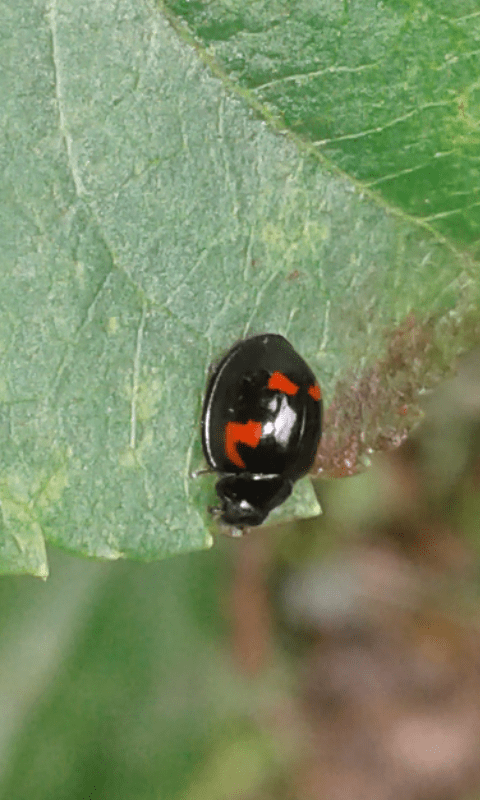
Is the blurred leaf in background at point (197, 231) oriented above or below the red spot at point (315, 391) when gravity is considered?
above

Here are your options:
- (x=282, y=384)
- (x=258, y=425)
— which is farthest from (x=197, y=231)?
(x=258, y=425)

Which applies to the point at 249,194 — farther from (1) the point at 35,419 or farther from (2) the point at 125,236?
(1) the point at 35,419

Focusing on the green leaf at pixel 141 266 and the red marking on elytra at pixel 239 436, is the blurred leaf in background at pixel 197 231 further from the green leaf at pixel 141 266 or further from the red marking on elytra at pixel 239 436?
the red marking on elytra at pixel 239 436

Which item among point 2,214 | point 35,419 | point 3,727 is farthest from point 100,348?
point 3,727

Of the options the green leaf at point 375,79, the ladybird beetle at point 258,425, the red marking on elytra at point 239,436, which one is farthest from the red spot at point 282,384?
the green leaf at point 375,79

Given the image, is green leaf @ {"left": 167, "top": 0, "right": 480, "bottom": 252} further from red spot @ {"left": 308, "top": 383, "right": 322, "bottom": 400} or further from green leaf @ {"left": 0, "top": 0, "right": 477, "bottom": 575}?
red spot @ {"left": 308, "top": 383, "right": 322, "bottom": 400}

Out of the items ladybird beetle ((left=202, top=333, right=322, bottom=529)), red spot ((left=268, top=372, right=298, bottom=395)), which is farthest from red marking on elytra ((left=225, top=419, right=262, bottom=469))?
red spot ((left=268, top=372, right=298, bottom=395))

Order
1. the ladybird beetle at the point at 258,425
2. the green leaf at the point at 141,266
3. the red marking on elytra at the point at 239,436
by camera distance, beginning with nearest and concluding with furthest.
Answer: the green leaf at the point at 141,266, the ladybird beetle at the point at 258,425, the red marking on elytra at the point at 239,436

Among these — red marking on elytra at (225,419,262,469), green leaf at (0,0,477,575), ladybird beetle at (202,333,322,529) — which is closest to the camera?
green leaf at (0,0,477,575)
